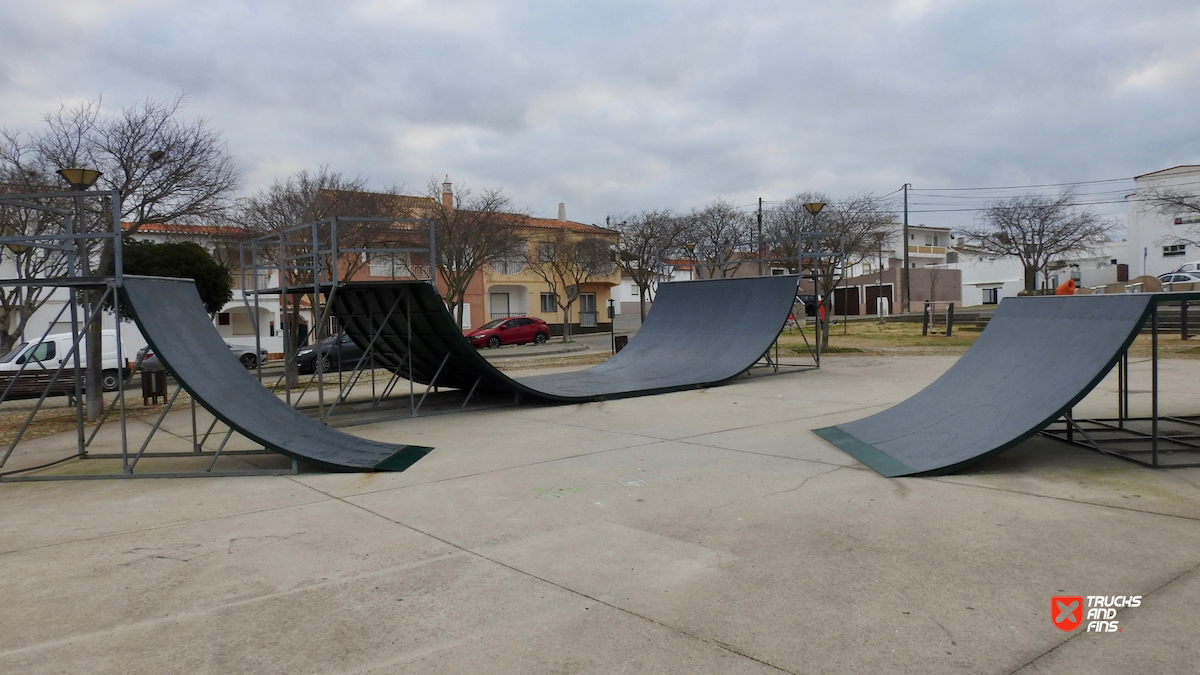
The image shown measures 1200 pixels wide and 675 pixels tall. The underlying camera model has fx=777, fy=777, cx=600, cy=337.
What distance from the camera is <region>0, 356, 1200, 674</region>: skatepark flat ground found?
353cm

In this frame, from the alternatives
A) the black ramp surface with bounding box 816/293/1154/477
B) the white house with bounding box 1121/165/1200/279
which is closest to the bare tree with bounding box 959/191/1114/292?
the white house with bounding box 1121/165/1200/279

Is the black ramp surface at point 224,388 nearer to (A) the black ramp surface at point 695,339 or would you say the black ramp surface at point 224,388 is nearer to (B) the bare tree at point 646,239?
(A) the black ramp surface at point 695,339

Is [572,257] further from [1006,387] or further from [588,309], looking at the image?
[1006,387]

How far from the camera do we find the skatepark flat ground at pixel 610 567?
3.53 meters

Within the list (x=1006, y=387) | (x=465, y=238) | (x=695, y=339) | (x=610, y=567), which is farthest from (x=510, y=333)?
(x=610, y=567)

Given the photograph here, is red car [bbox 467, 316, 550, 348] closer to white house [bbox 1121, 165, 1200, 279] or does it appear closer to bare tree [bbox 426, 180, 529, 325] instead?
bare tree [bbox 426, 180, 529, 325]

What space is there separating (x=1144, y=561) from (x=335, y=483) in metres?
6.25

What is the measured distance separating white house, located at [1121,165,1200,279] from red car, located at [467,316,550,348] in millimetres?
43012

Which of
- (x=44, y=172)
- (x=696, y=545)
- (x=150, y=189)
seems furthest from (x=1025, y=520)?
(x=44, y=172)

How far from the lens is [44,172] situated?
1555 centimetres

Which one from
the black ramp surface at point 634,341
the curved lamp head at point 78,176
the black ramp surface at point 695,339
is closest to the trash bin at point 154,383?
the black ramp surface at point 634,341

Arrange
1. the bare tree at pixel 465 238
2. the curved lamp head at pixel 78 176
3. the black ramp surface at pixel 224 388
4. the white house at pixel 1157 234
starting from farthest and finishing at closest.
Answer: the white house at pixel 1157 234 → the bare tree at pixel 465 238 → the curved lamp head at pixel 78 176 → the black ramp surface at pixel 224 388

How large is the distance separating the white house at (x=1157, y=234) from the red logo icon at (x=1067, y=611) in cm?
5961

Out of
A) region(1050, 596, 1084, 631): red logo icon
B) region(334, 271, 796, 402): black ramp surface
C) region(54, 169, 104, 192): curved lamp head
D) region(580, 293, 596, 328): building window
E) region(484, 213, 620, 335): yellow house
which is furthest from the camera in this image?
region(580, 293, 596, 328): building window
